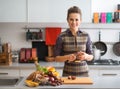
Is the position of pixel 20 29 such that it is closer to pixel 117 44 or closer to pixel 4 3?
pixel 4 3

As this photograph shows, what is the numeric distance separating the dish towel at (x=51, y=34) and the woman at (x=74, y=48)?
1354 millimetres

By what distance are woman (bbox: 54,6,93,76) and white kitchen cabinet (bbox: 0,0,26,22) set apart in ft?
4.25

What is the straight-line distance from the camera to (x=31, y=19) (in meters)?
3.53

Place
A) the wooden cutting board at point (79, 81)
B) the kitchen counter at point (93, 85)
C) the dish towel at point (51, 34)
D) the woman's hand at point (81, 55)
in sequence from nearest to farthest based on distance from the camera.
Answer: the kitchen counter at point (93, 85) → the wooden cutting board at point (79, 81) → the woman's hand at point (81, 55) → the dish towel at point (51, 34)

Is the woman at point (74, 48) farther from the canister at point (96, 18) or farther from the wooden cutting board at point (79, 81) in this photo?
the canister at point (96, 18)

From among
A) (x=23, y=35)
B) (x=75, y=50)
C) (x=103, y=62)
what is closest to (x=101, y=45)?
(x=103, y=62)

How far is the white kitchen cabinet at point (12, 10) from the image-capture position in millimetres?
3479

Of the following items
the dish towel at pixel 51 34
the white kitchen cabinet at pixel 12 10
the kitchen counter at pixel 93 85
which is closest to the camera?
the kitchen counter at pixel 93 85

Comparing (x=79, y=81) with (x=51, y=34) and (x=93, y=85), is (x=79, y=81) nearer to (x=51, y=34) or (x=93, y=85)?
(x=93, y=85)

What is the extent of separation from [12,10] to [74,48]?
1476 mm

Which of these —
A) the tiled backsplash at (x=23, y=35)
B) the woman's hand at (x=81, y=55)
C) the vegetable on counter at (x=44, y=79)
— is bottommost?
the vegetable on counter at (x=44, y=79)

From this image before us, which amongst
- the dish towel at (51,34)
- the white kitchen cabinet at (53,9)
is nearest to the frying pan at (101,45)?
the white kitchen cabinet at (53,9)

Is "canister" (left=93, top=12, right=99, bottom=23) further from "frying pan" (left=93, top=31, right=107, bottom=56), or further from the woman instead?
the woman

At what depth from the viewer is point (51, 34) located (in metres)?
3.75
